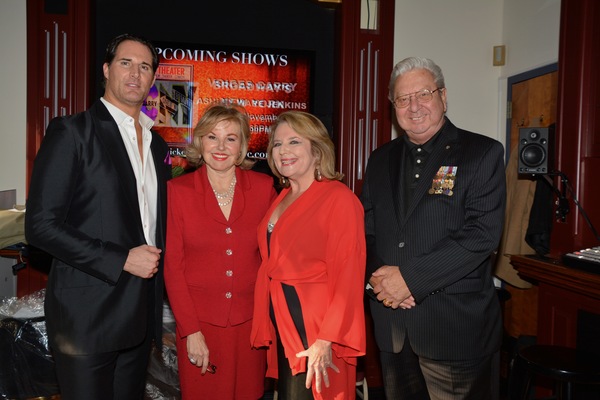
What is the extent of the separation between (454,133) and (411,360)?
902mm

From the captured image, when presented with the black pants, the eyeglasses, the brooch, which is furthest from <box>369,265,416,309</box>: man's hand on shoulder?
the black pants

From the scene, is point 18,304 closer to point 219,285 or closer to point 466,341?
point 219,285

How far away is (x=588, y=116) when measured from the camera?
128 inches

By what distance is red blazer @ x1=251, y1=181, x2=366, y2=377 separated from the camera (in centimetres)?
195

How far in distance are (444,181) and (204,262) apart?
0.98 metres

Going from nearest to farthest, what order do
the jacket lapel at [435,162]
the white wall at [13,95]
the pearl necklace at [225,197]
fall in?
the jacket lapel at [435,162] → the pearl necklace at [225,197] → the white wall at [13,95]

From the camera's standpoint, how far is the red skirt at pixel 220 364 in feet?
7.29

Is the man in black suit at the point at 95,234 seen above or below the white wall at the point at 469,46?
below

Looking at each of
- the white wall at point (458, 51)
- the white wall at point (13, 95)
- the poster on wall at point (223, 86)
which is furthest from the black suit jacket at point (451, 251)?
the white wall at point (13, 95)

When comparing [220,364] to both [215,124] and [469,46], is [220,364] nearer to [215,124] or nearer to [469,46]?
[215,124]

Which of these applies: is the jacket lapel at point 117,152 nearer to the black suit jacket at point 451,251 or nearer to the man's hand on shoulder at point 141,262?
the man's hand on shoulder at point 141,262

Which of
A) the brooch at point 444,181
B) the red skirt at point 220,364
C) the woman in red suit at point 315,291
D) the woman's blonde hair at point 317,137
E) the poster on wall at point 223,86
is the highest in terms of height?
the poster on wall at point 223,86

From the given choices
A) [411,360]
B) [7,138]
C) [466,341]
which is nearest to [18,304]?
[7,138]

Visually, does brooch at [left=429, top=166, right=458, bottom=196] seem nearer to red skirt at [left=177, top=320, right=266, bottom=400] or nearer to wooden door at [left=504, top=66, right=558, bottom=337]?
red skirt at [left=177, top=320, right=266, bottom=400]
